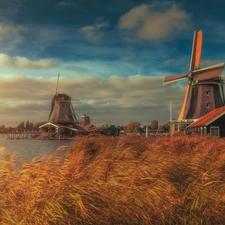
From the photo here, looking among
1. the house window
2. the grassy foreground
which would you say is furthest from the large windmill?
the grassy foreground

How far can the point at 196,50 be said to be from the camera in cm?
4409

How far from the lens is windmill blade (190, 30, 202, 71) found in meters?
42.8

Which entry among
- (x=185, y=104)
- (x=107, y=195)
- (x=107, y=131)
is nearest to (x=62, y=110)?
(x=107, y=131)

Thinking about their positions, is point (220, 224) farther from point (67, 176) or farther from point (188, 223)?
point (67, 176)

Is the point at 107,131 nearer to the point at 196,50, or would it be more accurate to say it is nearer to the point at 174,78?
the point at 174,78

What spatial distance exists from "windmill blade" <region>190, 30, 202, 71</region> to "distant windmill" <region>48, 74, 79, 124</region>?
33.8 meters

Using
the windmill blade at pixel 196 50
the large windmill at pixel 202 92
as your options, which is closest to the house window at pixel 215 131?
the large windmill at pixel 202 92

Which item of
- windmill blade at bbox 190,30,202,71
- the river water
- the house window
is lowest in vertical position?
the river water

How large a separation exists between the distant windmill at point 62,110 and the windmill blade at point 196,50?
111ft

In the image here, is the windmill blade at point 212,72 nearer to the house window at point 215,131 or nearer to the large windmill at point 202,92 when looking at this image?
the large windmill at point 202,92

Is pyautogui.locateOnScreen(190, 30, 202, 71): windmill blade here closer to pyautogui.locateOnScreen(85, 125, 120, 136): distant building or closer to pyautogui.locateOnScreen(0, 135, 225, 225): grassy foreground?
pyautogui.locateOnScreen(85, 125, 120, 136): distant building

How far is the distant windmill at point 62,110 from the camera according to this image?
68.1 meters

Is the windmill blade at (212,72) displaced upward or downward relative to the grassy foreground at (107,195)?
upward

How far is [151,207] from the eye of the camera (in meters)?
5.11
